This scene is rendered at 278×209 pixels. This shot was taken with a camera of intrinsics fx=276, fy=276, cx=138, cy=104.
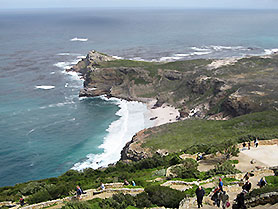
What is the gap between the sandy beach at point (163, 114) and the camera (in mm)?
68844

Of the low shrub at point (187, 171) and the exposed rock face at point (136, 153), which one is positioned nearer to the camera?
the low shrub at point (187, 171)

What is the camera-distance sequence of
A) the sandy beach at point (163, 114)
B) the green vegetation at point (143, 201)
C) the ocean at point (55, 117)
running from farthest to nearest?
the sandy beach at point (163, 114) → the ocean at point (55, 117) → the green vegetation at point (143, 201)

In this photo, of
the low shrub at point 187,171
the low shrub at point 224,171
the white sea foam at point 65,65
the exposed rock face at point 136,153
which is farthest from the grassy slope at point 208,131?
the white sea foam at point 65,65

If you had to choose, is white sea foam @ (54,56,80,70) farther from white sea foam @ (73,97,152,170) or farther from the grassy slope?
the grassy slope

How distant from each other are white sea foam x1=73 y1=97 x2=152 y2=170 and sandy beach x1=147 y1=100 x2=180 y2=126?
6.45ft

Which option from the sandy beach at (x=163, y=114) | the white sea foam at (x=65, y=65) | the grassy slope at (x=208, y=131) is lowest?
the sandy beach at (x=163, y=114)

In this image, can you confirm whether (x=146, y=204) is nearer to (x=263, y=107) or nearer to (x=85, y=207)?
(x=85, y=207)

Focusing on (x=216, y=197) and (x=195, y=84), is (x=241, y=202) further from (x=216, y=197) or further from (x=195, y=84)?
(x=195, y=84)

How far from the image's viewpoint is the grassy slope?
42906 mm

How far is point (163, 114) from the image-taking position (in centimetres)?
7356

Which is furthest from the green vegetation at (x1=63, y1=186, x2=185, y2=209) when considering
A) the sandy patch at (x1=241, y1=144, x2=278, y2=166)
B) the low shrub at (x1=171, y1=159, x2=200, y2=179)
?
the sandy patch at (x1=241, y1=144, x2=278, y2=166)

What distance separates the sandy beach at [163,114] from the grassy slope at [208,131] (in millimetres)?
13706

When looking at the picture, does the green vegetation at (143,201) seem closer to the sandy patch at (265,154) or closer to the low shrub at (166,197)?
the low shrub at (166,197)

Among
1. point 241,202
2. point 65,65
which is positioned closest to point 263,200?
point 241,202
